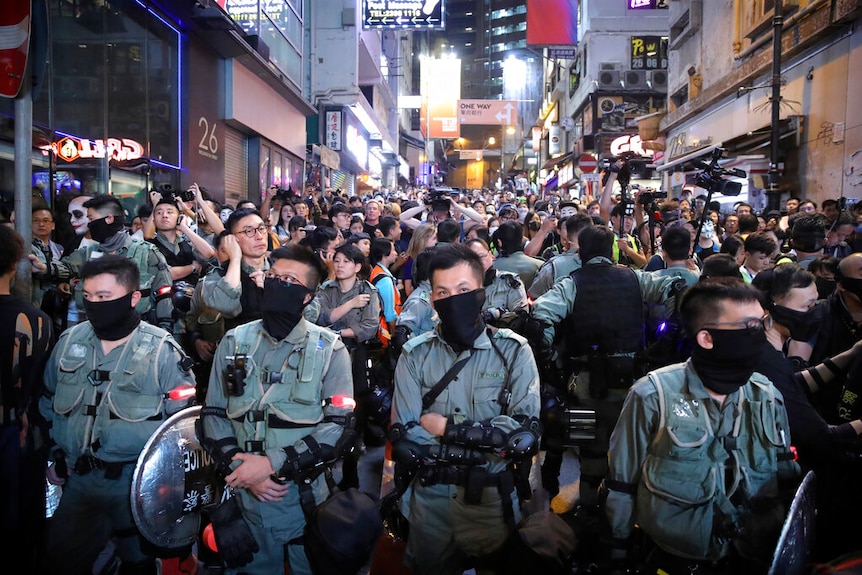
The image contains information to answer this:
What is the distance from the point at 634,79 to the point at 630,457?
138 ft

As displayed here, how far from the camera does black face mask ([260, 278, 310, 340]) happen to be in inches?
128

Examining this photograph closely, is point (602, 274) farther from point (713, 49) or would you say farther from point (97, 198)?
point (713, 49)

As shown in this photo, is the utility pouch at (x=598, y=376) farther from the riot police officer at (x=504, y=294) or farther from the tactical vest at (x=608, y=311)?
the riot police officer at (x=504, y=294)

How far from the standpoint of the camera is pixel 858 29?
1245cm

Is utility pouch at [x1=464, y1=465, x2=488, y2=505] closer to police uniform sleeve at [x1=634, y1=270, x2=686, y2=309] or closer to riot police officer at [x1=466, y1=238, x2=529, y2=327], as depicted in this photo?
riot police officer at [x1=466, y1=238, x2=529, y2=327]

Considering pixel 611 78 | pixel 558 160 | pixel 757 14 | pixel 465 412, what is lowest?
pixel 465 412

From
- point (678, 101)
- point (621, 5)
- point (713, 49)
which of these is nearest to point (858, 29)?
point (713, 49)

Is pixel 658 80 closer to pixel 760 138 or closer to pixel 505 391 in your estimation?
pixel 760 138

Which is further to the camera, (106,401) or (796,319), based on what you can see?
(796,319)

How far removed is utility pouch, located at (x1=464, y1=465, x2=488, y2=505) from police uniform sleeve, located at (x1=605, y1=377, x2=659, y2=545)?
0.56 meters

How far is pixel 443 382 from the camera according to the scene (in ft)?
10.1

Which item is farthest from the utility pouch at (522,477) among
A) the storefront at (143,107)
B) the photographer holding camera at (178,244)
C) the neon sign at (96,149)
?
the neon sign at (96,149)

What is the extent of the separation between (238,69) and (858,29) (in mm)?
13988

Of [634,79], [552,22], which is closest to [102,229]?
[552,22]
